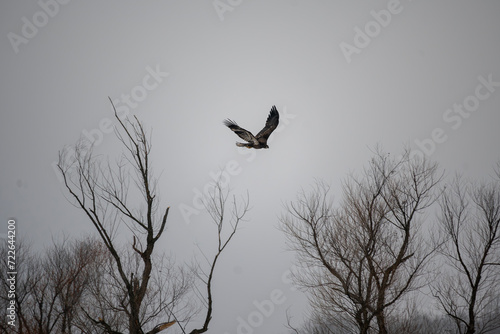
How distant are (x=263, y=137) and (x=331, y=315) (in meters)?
5.05

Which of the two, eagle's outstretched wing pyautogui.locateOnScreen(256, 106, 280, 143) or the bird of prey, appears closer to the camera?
the bird of prey

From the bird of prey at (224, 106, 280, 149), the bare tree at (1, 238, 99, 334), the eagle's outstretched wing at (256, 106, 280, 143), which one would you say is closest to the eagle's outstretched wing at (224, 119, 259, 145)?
the bird of prey at (224, 106, 280, 149)

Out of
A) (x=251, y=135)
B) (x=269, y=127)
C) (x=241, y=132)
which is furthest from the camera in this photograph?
(x=269, y=127)

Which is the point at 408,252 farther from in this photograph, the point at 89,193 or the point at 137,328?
the point at 89,193

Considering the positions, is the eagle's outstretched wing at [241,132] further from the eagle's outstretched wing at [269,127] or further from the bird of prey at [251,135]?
the eagle's outstretched wing at [269,127]

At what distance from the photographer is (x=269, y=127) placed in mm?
10133

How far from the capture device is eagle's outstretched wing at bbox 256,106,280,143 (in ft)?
31.6

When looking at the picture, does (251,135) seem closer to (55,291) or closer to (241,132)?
(241,132)

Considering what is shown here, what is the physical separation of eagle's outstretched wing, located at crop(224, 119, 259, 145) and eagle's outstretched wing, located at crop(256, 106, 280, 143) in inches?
10.0

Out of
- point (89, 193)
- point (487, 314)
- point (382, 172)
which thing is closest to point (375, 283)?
→ point (382, 172)

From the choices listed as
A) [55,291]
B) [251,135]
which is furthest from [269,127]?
[55,291]

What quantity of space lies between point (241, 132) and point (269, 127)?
1.41 m

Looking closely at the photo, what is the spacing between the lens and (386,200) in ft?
25.4

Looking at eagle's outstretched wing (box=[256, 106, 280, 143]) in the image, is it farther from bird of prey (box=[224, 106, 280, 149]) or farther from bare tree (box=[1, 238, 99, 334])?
bare tree (box=[1, 238, 99, 334])
